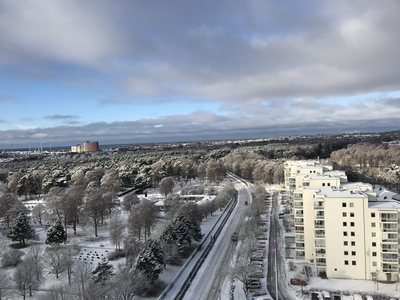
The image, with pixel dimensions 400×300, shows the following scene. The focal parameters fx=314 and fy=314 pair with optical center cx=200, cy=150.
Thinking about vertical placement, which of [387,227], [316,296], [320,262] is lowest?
[316,296]

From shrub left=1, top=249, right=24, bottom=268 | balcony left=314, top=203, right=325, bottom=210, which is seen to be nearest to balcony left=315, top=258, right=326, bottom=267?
balcony left=314, top=203, right=325, bottom=210

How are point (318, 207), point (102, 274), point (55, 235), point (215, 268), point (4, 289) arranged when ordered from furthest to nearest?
1. point (55, 235)
2. point (215, 268)
3. point (318, 207)
4. point (102, 274)
5. point (4, 289)

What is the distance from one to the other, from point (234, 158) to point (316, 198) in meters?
72.9

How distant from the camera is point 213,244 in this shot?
126ft

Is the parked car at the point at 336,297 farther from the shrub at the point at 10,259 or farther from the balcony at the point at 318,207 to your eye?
the shrub at the point at 10,259

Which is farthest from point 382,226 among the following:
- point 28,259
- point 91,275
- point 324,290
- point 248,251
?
point 28,259

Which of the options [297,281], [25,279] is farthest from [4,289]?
[297,281]

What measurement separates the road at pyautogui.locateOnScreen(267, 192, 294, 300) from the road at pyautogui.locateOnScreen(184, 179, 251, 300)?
4.16 m

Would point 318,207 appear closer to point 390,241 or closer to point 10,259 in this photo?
point 390,241

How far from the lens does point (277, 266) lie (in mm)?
30984

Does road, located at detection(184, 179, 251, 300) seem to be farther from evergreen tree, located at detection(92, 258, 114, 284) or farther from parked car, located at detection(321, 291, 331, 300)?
Answer: parked car, located at detection(321, 291, 331, 300)

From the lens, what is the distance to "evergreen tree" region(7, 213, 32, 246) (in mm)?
37250

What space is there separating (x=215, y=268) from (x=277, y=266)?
6.11m

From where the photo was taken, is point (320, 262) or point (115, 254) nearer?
point (320, 262)
